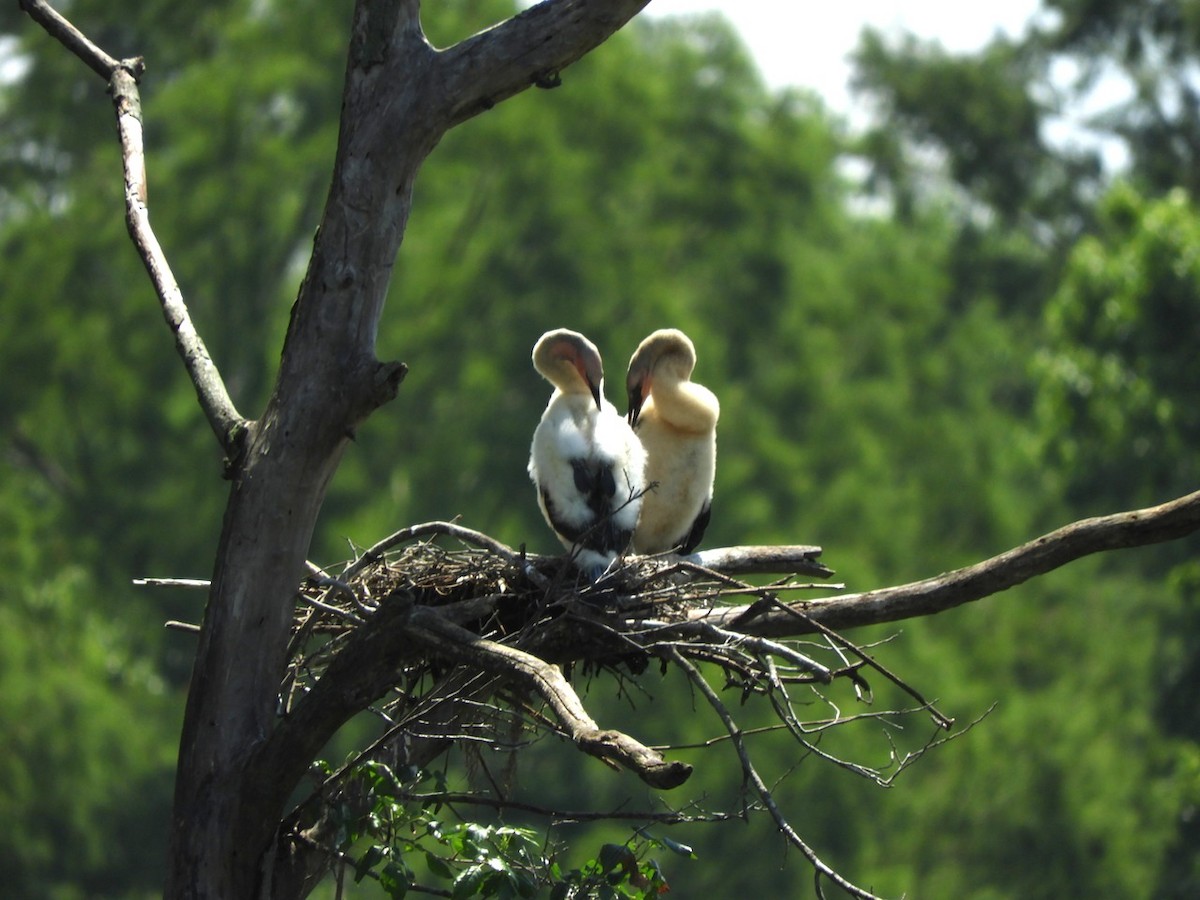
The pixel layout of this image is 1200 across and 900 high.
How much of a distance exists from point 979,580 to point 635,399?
305 centimetres

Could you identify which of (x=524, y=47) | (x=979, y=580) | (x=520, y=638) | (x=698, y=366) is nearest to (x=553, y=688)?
(x=520, y=638)

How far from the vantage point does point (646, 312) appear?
933 inches

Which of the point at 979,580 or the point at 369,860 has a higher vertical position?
the point at 979,580

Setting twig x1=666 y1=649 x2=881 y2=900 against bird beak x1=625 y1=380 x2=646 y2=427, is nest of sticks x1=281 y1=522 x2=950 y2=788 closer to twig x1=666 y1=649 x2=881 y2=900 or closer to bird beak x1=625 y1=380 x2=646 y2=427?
twig x1=666 y1=649 x2=881 y2=900

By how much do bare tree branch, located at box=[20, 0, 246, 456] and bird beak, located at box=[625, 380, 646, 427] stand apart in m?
2.67

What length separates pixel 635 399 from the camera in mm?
7828

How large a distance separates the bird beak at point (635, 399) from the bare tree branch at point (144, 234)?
2.67 meters

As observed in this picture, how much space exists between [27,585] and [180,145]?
19.3 feet

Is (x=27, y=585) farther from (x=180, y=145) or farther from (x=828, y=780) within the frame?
(x=828, y=780)

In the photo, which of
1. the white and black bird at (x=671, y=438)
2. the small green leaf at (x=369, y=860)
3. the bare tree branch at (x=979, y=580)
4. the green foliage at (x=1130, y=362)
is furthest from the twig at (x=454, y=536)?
the green foliage at (x=1130, y=362)

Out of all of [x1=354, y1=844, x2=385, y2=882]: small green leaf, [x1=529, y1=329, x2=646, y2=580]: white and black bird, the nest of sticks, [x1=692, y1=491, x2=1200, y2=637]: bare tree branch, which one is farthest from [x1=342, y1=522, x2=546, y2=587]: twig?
[x1=354, y1=844, x2=385, y2=882]: small green leaf

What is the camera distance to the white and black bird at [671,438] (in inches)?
295

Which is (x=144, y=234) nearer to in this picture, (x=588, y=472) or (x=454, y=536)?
(x=454, y=536)

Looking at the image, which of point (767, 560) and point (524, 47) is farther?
point (767, 560)
